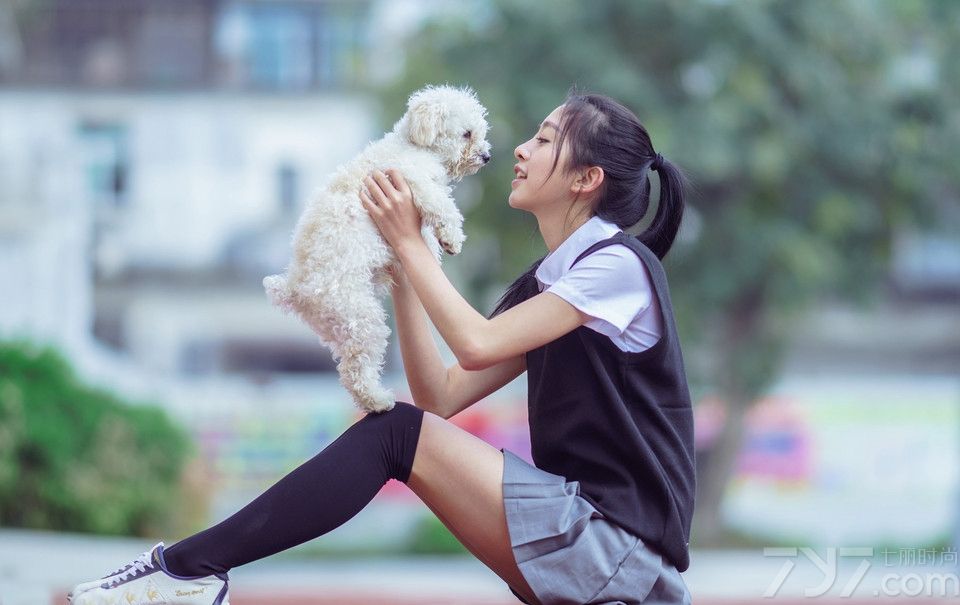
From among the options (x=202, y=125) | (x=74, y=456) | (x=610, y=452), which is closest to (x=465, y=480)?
(x=610, y=452)

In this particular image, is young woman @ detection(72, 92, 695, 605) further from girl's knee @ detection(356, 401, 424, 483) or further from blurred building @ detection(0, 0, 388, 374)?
blurred building @ detection(0, 0, 388, 374)

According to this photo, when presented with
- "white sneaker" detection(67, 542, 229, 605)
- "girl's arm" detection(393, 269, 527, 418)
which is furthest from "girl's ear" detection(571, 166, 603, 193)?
"white sneaker" detection(67, 542, 229, 605)

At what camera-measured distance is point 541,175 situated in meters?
2.42

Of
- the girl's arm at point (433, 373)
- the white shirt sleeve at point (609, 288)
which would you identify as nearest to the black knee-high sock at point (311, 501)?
the girl's arm at point (433, 373)

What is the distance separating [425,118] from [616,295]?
523 millimetres

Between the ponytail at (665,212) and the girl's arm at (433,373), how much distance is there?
1.28 feet

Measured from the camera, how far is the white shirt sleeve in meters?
2.26

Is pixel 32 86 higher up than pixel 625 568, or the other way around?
pixel 32 86

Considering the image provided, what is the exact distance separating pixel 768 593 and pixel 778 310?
466cm

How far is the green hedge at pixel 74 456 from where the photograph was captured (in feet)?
20.9

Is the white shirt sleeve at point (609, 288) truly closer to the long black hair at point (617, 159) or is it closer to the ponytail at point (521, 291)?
the long black hair at point (617, 159)

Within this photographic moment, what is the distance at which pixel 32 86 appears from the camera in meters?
17.8

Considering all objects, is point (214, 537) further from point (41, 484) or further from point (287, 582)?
point (287, 582)

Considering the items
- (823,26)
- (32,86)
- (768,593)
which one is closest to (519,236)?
(823,26)
